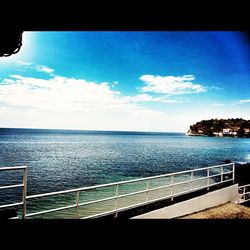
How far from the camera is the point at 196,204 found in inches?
220

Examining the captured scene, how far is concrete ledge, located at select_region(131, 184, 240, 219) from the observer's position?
15.8ft

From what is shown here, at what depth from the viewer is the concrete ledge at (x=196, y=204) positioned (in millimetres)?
4805

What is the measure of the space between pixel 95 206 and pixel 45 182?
11.6 m

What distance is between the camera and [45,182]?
73.5 ft
